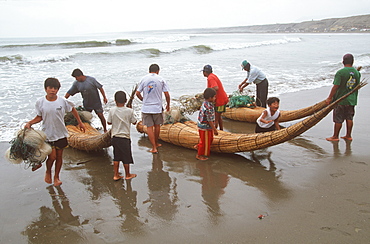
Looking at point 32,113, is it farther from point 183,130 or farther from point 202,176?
point 202,176

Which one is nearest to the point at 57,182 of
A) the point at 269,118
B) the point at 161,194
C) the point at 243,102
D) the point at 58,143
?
the point at 58,143

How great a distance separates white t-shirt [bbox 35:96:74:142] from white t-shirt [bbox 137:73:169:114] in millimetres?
1689

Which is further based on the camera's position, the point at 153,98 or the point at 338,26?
the point at 338,26

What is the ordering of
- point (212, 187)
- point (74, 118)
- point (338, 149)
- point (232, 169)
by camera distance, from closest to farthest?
point (212, 187) < point (232, 169) < point (338, 149) < point (74, 118)

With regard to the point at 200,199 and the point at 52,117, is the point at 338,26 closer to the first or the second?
the point at 200,199

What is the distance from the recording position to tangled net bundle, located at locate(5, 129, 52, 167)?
4172mm

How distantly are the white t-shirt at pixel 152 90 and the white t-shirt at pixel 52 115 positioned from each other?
5.54 feet

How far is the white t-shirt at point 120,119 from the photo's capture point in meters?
4.66

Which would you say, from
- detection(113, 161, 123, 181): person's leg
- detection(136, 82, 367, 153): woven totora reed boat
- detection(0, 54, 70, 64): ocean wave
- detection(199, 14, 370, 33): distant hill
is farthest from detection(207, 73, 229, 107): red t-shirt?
detection(199, 14, 370, 33): distant hill

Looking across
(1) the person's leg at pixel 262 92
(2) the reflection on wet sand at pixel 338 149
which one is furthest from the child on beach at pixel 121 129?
(1) the person's leg at pixel 262 92

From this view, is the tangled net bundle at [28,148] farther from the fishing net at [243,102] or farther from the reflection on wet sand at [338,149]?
the fishing net at [243,102]

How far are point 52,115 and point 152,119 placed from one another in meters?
2.12

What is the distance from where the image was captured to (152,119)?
6.09 metres

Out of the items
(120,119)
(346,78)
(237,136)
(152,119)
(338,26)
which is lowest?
(237,136)
